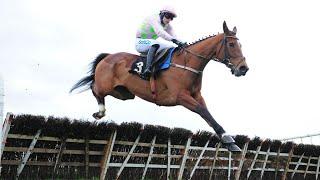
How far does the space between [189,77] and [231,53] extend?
0.76m

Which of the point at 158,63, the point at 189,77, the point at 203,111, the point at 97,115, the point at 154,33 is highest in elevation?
the point at 154,33

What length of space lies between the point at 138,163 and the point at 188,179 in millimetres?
1728

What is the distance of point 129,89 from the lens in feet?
30.3

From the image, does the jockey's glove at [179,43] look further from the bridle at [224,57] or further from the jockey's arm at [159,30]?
the jockey's arm at [159,30]

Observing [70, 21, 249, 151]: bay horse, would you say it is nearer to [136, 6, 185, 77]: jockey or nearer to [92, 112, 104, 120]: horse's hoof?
[92, 112, 104, 120]: horse's hoof

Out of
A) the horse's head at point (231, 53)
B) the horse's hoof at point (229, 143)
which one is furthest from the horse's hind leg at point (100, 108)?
the horse's hoof at point (229, 143)

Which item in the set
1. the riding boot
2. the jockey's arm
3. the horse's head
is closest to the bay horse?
the horse's head

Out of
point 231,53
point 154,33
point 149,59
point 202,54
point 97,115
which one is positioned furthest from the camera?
point 97,115

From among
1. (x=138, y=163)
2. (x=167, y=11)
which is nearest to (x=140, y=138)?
(x=138, y=163)

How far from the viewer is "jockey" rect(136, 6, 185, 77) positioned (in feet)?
29.0

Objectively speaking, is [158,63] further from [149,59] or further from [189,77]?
[189,77]

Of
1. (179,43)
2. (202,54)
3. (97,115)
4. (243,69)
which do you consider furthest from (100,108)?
(243,69)

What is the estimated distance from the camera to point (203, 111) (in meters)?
8.43

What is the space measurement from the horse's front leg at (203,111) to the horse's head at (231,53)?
2.35ft
